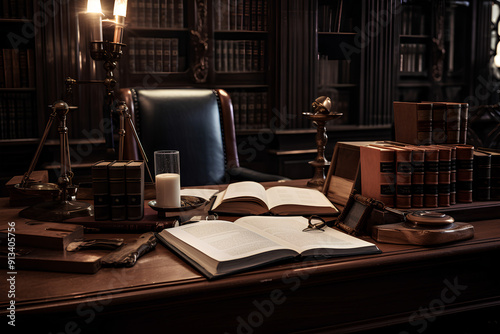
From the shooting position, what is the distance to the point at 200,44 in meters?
3.52

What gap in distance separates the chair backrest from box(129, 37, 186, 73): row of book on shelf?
3.92 feet

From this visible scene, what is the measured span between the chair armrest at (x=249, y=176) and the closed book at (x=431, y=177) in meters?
0.80

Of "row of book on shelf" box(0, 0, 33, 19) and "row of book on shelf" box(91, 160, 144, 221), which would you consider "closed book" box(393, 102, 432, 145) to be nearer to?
"row of book on shelf" box(91, 160, 144, 221)

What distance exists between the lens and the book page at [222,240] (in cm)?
107

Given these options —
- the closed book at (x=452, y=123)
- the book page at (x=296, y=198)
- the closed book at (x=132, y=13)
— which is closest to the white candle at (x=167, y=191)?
the book page at (x=296, y=198)

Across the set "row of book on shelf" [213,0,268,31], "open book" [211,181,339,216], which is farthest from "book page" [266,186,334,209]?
"row of book on shelf" [213,0,268,31]

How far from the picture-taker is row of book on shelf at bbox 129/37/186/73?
11.3ft

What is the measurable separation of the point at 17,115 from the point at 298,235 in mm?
2768

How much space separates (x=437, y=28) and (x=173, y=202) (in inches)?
143

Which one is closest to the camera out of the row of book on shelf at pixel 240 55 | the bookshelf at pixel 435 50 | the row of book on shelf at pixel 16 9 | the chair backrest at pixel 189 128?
the chair backrest at pixel 189 128

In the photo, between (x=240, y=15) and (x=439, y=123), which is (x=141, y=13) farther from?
(x=439, y=123)

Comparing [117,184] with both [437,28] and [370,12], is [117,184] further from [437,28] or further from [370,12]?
[437,28]

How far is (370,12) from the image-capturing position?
396cm

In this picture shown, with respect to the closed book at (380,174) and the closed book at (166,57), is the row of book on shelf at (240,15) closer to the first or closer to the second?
the closed book at (166,57)
